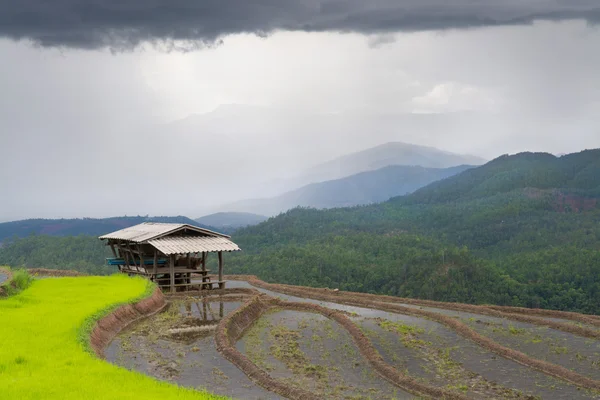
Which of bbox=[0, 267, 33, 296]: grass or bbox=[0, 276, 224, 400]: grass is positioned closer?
A: bbox=[0, 276, 224, 400]: grass

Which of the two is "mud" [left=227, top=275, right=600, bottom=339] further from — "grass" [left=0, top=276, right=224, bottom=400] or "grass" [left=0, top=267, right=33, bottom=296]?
"grass" [left=0, top=267, right=33, bottom=296]

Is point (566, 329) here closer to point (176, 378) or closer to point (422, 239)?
point (176, 378)

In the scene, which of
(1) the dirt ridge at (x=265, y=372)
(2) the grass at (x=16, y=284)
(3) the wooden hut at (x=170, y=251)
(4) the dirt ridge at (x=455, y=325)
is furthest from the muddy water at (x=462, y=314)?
(2) the grass at (x=16, y=284)

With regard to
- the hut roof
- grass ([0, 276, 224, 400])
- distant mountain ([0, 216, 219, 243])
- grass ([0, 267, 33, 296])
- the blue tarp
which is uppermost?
distant mountain ([0, 216, 219, 243])

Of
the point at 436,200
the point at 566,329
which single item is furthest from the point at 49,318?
the point at 436,200

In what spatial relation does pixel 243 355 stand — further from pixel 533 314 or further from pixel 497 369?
pixel 533 314

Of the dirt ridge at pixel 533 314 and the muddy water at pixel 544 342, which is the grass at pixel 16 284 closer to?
the dirt ridge at pixel 533 314

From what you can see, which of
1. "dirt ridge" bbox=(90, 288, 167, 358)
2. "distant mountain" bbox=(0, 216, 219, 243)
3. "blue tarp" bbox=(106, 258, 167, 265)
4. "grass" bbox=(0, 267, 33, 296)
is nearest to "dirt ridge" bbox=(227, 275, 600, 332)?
"dirt ridge" bbox=(90, 288, 167, 358)

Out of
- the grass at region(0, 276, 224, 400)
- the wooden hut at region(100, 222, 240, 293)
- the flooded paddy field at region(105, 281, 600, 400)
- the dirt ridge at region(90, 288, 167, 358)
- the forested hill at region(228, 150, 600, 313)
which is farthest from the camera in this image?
the forested hill at region(228, 150, 600, 313)
